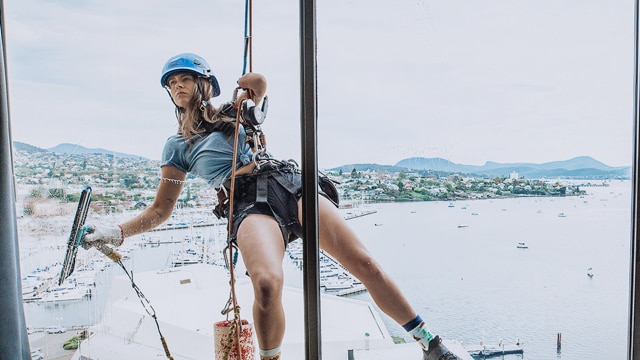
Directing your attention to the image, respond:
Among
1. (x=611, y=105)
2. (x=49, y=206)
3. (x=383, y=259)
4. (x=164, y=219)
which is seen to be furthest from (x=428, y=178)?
(x=49, y=206)

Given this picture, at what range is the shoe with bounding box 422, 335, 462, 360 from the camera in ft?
6.01

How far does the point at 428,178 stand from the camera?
73.2 inches

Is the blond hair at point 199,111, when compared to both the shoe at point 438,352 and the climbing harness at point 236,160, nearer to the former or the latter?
the climbing harness at point 236,160

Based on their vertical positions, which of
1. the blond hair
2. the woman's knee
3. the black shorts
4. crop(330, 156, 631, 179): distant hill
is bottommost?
the woman's knee

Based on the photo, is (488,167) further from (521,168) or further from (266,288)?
(266,288)

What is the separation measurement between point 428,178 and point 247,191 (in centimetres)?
69

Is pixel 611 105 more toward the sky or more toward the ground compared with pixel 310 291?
more toward the sky

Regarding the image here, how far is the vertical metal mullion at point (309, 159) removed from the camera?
5.92 feet


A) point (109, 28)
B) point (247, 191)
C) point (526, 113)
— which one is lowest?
point (247, 191)

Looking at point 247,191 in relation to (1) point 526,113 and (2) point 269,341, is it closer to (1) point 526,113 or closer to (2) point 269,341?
(2) point 269,341

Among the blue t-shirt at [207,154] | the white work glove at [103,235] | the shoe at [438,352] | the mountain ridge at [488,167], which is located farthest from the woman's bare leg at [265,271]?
the shoe at [438,352]

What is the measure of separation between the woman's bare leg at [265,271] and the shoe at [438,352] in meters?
0.57

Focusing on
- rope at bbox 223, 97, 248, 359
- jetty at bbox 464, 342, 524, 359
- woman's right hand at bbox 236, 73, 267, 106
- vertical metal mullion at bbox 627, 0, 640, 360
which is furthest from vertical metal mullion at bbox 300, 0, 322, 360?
vertical metal mullion at bbox 627, 0, 640, 360

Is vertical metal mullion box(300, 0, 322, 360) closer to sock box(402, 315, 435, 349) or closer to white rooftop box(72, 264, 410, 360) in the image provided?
white rooftop box(72, 264, 410, 360)
